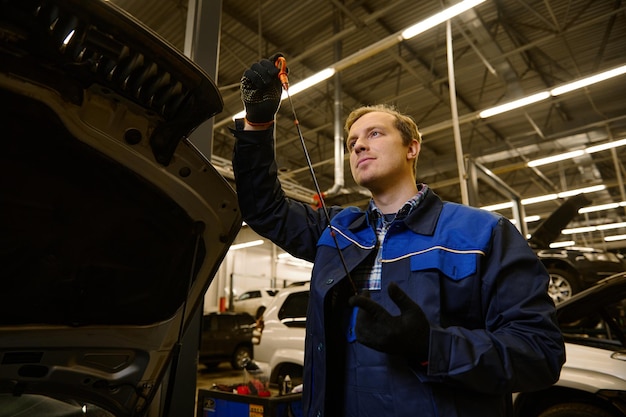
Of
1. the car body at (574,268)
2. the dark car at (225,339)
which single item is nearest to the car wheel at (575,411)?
the car body at (574,268)

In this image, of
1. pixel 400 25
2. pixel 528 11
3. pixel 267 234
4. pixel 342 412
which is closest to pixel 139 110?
pixel 267 234

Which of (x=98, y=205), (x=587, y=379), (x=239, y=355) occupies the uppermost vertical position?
(x=98, y=205)

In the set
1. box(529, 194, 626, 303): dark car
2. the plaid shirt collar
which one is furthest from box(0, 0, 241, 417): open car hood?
box(529, 194, 626, 303): dark car

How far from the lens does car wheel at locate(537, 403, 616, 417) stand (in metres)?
2.63

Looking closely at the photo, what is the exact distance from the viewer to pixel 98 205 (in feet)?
4.02

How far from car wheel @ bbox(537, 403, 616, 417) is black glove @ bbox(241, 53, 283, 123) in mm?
2854

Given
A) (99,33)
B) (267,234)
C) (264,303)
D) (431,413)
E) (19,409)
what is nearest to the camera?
(99,33)

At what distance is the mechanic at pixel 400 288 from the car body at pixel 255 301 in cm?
1032

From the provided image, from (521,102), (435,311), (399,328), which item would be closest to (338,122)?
(521,102)

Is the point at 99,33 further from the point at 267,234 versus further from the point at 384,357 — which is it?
the point at 384,357

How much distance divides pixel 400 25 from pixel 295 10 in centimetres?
188

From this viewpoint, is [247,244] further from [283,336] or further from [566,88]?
[566,88]

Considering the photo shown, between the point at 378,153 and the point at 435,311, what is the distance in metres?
0.68

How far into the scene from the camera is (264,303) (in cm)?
1170
